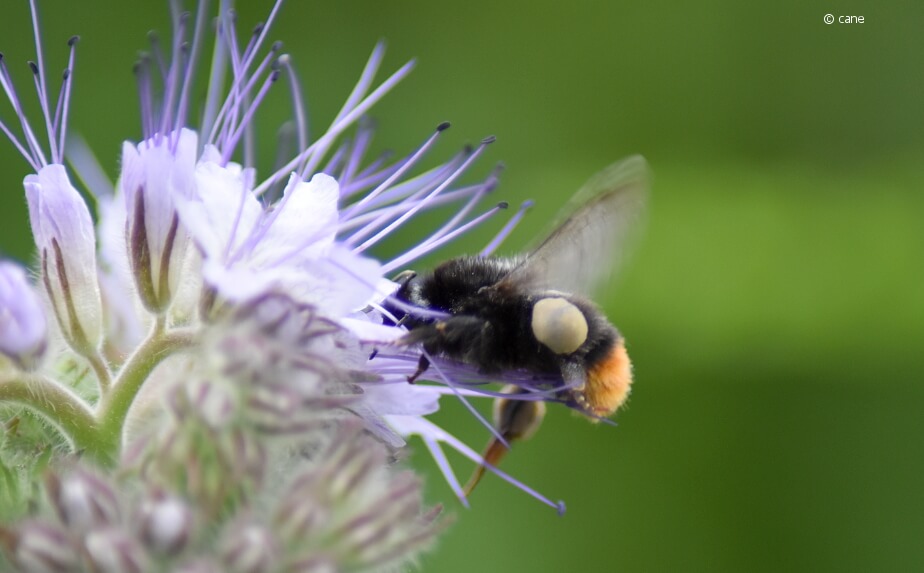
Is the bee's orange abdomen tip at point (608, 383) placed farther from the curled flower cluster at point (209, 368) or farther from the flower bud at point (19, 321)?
the flower bud at point (19, 321)

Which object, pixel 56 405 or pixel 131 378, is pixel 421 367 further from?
pixel 56 405

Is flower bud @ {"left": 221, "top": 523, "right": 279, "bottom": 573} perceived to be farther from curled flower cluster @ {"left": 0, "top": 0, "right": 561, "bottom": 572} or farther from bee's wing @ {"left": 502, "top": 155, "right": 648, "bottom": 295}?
bee's wing @ {"left": 502, "top": 155, "right": 648, "bottom": 295}

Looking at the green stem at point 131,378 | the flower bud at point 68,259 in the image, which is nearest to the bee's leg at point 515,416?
the green stem at point 131,378

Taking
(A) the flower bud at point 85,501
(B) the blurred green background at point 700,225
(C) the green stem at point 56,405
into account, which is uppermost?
(A) the flower bud at point 85,501

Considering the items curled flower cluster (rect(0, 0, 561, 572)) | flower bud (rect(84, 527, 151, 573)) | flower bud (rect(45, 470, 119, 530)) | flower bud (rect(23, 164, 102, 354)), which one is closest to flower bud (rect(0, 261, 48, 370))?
curled flower cluster (rect(0, 0, 561, 572))

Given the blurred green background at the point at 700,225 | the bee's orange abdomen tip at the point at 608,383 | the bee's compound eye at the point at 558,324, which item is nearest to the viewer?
the bee's compound eye at the point at 558,324

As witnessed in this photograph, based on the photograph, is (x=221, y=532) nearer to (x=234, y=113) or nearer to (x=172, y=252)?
(x=172, y=252)

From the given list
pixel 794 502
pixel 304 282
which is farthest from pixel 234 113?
pixel 794 502
